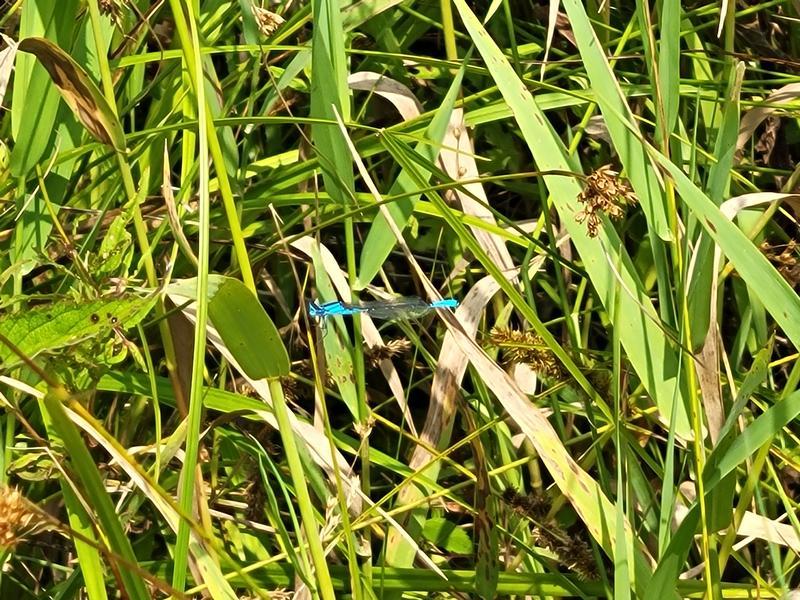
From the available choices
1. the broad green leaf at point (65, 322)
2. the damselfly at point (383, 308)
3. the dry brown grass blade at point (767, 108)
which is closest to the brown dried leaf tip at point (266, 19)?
the damselfly at point (383, 308)

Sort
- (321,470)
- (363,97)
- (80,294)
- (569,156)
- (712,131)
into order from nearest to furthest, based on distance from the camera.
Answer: (80,294) < (569,156) < (321,470) < (712,131) < (363,97)

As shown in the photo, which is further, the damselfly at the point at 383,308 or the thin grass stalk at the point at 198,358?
the damselfly at the point at 383,308

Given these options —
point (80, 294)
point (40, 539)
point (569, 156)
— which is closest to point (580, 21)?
point (569, 156)

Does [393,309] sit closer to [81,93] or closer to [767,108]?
[81,93]

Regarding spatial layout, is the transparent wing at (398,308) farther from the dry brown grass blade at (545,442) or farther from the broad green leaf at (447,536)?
the broad green leaf at (447,536)

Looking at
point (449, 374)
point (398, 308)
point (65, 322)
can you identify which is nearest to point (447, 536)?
point (449, 374)

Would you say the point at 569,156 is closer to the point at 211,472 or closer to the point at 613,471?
the point at 613,471

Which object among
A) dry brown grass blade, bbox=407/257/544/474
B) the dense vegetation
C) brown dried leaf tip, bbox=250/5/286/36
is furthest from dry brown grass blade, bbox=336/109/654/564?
brown dried leaf tip, bbox=250/5/286/36
